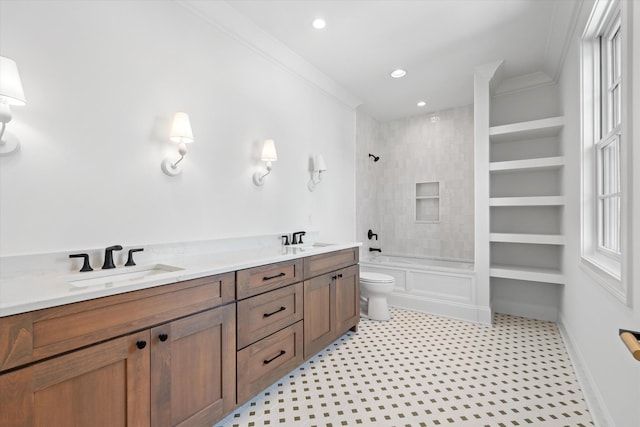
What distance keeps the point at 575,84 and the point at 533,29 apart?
601mm

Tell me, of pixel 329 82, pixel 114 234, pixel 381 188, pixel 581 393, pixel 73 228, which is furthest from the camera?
pixel 381 188

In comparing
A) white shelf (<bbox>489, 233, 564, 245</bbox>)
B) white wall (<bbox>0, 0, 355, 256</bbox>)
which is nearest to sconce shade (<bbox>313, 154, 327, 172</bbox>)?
white wall (<bbox>0, 0, 355, 256</bbox>)

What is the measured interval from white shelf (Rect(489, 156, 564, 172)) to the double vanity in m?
2.42

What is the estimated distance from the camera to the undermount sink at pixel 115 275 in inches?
55.2

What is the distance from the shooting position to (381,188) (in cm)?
482

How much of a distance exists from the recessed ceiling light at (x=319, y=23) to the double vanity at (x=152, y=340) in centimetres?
185

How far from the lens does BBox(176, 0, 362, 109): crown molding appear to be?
2.12 m

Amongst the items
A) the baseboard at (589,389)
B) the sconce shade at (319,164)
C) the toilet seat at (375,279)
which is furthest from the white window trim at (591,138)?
the sconce shade at (319,164)

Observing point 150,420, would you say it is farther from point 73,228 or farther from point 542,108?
point 542,108

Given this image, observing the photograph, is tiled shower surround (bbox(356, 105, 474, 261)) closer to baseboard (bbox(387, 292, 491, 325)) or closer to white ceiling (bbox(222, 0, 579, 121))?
white ceiling (bbox(222, 0, 579, 121))

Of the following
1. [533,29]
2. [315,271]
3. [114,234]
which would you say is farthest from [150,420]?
[533,29]

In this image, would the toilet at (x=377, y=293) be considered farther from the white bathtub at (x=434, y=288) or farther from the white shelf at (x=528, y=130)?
the white shelf at (x=528, y=130)

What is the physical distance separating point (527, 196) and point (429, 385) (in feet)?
8.56

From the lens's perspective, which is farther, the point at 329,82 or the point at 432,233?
the point at 432,233
